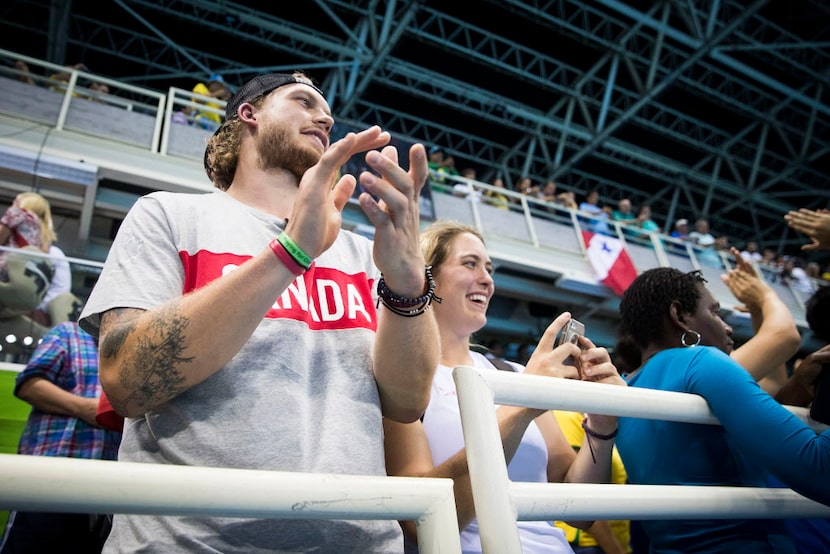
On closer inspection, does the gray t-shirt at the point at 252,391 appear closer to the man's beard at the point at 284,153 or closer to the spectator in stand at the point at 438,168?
the man's beard at the point at 284,153

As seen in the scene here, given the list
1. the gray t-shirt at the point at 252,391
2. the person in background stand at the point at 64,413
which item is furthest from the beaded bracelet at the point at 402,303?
the person in background stand at the point at 64,413

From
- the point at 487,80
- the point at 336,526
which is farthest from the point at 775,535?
the point at 487,80

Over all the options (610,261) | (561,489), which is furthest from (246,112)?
(610,261)

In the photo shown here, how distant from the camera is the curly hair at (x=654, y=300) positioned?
169 centimetres

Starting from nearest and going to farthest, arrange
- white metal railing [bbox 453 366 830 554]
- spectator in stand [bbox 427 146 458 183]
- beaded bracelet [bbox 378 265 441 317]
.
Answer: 1. white metal railing [bbox 453 366 830 554]
2. beaded bracelet [bbox 378 265 441 317]
3. spectator in stand [bbox 427 146 458 183]

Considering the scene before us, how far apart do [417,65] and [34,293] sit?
8.98 m

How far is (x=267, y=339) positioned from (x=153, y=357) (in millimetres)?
185

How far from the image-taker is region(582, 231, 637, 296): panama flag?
789 cm

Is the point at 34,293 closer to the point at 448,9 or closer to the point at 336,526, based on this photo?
the point at 336,526

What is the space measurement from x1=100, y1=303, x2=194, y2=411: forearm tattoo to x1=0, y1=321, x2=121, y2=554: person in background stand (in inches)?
43.8

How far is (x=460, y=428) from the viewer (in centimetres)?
132

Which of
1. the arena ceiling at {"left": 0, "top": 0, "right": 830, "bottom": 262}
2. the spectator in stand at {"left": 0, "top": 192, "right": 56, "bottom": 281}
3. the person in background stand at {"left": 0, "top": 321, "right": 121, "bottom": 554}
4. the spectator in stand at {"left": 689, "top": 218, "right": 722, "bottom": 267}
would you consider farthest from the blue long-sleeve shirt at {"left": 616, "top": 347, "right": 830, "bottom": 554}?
the spectator in stand at {"left": 689, "top": 218, "right": 722, "bottom": 267}

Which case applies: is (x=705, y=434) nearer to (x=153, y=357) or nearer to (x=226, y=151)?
(x=153, y=357)

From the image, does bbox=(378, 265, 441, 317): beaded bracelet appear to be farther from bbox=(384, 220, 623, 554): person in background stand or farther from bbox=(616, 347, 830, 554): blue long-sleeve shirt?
bbox=(616, 347, 830, 554): blue long-sleeve shirt
